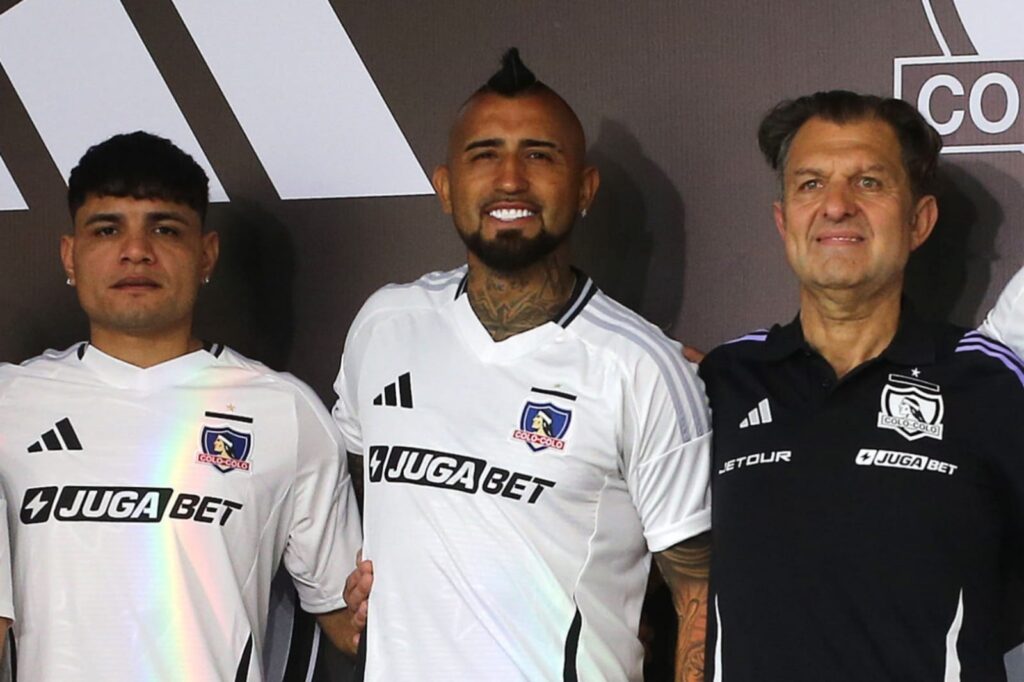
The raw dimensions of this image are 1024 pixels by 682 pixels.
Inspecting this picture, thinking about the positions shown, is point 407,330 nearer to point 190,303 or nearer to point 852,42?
point 190,303

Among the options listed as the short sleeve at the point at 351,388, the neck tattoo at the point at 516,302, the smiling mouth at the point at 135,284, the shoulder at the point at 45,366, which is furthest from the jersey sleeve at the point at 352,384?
the shoulder at the point at 45,366

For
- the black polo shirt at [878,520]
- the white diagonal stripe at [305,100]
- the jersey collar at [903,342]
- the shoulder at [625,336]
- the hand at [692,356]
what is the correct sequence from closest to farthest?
1. the black polo shirt at [878,520]
2. the jersey collar at [903,342]
3. the shoulder at [625,336]
4. the hand at [692,356]
5. the white diagonal stripe at [305,100]

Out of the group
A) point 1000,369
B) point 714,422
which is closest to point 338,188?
point 714,422

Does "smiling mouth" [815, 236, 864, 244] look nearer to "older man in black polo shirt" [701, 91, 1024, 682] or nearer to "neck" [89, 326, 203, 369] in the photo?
"older man in black polo shirt" [701, 91, 1024, 682]

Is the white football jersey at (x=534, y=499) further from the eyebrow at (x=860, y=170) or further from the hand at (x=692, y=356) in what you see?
the eyebrow at (x=860, y=170)

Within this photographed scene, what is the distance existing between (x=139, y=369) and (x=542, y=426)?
2.26ft

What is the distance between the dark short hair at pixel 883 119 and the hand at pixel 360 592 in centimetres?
86

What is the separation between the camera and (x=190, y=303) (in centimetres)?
244

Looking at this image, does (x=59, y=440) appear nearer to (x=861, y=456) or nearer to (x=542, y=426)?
(x=542, y=426)

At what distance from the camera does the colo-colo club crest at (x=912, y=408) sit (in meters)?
2.01

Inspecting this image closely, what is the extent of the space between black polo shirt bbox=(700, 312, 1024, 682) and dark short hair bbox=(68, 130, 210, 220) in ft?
3.30

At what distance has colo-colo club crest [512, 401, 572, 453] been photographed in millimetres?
2154

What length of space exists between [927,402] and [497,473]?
60 cm

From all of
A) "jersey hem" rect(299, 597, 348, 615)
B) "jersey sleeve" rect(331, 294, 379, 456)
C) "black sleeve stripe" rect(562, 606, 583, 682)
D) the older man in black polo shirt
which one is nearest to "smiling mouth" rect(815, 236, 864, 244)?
the older man in black polo shirt
